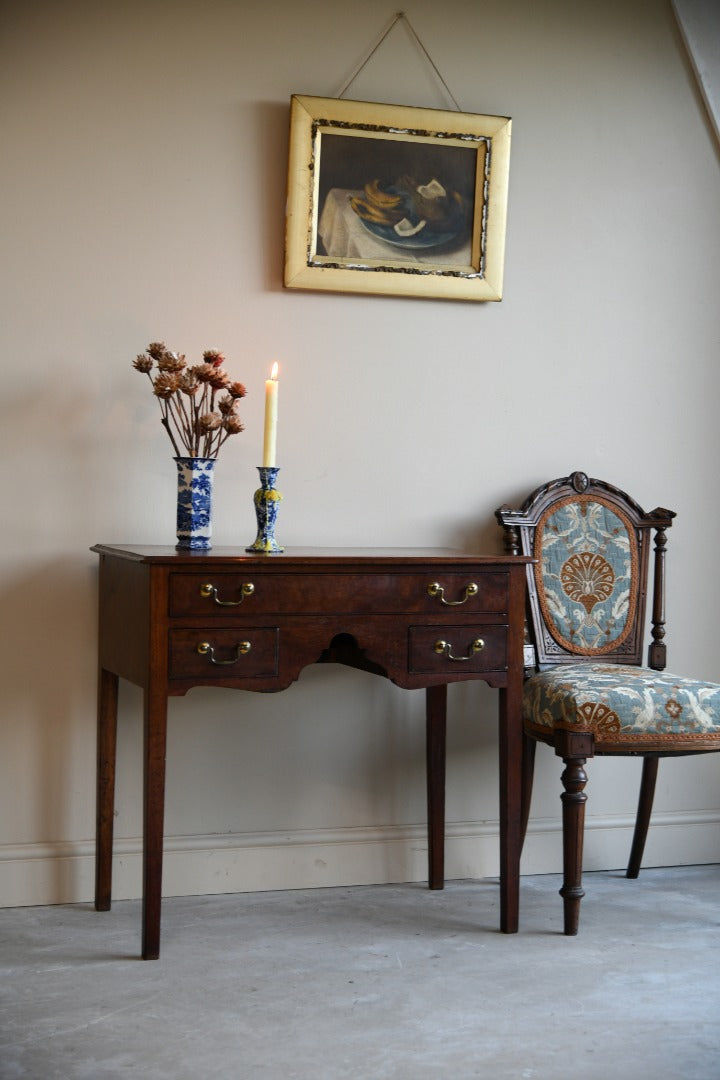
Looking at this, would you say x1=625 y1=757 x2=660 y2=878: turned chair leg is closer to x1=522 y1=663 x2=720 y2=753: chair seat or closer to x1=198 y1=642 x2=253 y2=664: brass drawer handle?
x1=522 y1=663 x2=720 y2=753: chair seat

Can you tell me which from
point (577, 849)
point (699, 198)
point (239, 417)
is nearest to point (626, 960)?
point (577, 849)

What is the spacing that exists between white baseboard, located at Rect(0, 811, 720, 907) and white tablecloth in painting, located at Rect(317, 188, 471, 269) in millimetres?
1470

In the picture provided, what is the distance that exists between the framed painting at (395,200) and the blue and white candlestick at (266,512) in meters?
0.60

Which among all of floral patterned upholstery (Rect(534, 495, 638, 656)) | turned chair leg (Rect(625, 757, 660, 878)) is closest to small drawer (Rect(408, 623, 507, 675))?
floral patterned upholstery (Rect(534, 495, 638, 656))

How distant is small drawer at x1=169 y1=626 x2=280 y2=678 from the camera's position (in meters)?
2.30

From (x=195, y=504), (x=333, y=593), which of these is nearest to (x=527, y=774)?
(x=333, y=593)

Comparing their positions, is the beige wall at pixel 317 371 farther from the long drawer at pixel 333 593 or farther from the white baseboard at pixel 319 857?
the long drawer at pixel 333 593

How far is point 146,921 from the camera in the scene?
2.31 metres

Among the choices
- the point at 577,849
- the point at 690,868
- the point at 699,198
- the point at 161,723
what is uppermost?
the point at 699,198

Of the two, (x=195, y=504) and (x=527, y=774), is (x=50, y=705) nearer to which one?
(x=195, y=504)

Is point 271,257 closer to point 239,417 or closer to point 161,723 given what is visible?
point 239,417

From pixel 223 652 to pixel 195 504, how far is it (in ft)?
1.23

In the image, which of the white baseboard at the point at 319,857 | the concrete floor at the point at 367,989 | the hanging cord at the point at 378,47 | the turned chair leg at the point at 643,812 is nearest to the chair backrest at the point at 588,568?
the turned chair leg at the point at 643,812

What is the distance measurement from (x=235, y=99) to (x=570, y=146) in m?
0.91
